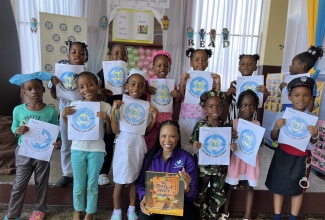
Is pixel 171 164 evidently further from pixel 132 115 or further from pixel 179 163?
pixel 132 115

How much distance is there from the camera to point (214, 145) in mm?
1899

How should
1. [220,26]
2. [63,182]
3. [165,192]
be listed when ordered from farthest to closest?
[220,26], [63,182], [165,192]

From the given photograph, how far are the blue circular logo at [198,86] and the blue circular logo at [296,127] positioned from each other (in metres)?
→ 0.72

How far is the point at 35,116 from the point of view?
6.35ft

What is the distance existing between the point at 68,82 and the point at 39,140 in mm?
538

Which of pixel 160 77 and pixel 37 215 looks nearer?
pixel 37 215

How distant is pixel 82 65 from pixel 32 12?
381 centimetres

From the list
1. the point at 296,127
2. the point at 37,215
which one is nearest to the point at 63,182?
the point at 37,215

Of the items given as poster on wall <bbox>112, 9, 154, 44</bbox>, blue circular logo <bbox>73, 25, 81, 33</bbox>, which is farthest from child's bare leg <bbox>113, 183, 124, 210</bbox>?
poster on wall <bbox>112, 9, 154, 44</bbox>

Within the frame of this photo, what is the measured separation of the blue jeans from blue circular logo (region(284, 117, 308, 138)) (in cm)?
148

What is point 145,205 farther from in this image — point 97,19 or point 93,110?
point 97,19

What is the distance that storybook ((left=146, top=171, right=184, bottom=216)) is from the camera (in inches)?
67.7

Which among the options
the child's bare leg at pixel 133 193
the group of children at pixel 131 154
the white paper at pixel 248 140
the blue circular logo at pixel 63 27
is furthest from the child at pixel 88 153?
the blue circular logo at pixel 63 27

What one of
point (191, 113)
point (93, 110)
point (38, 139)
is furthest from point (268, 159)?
point (38, 139)
